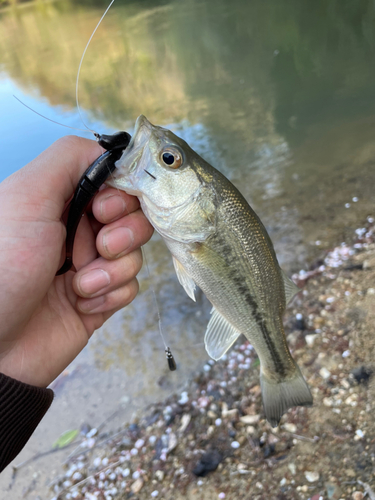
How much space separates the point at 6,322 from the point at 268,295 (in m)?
1.48

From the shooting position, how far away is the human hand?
1.88 meters

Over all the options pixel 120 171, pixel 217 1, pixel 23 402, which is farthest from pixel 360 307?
pixel 217 1

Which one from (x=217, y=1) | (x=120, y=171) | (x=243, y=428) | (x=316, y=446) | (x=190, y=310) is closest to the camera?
(x=120, y=171)

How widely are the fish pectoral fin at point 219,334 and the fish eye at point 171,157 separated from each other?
0.93m

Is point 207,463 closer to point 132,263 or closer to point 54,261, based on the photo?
point 132,263

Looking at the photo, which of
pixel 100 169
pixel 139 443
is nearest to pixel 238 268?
pixel 100 169

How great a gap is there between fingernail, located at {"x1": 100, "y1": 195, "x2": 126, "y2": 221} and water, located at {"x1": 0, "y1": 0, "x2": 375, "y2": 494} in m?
2.35

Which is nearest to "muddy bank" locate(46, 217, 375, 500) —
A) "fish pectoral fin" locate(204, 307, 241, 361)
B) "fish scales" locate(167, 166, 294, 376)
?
"fish scales" locate(167, 166, 294, 376)

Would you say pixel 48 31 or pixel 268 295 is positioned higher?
pixel 48 31

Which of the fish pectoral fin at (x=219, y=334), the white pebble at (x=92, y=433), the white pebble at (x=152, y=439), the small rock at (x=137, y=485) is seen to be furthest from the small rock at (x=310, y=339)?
the white pebble at (x=92, y=433)

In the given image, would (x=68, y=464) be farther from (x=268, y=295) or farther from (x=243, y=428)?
(x=268, y=295)

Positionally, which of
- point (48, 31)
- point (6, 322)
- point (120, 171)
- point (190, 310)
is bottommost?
point (190, 310)

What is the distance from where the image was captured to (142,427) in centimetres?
342

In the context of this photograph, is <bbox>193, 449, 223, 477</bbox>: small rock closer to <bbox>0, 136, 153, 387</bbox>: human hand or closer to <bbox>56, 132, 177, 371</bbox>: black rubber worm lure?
<bbox>0, 136, 153, 387</bbox>: human hand
